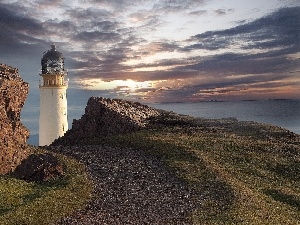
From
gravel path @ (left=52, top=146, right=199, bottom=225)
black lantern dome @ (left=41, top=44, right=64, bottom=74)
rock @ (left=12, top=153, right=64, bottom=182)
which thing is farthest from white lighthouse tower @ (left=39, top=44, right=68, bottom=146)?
rock @ (left=12, top=153, right=64, bottom=182)

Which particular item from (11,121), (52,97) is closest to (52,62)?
(52,97)

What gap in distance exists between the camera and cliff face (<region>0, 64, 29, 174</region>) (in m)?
30.0

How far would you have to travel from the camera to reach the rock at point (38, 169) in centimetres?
2918

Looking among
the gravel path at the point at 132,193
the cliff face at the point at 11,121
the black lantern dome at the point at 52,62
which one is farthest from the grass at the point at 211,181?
the black lantern dome at the point at 52,62

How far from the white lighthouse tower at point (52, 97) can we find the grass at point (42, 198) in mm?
27324

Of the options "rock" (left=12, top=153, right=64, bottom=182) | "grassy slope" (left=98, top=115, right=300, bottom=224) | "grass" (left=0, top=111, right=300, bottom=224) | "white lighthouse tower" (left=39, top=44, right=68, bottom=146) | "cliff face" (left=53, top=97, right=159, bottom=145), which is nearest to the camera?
"grass" (left=0, top=111, right=300, bottom=224)

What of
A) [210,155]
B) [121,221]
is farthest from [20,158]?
[210,155]

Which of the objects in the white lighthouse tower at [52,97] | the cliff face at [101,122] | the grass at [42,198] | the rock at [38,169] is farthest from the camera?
→ the white lighthouse tower at [52,97]

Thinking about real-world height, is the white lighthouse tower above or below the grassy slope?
above

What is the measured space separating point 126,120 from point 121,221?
2725cm

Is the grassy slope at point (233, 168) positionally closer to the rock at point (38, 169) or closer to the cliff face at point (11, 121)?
the rock at point (38, 169)

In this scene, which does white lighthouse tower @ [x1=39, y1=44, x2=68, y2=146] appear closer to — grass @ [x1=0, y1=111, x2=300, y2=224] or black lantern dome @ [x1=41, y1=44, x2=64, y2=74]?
black lantern dome @ [x1=41, y1=44, x2=64, y2=74]

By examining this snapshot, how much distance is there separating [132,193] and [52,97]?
33188mm

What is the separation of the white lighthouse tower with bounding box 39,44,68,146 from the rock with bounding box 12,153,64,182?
26.2m
